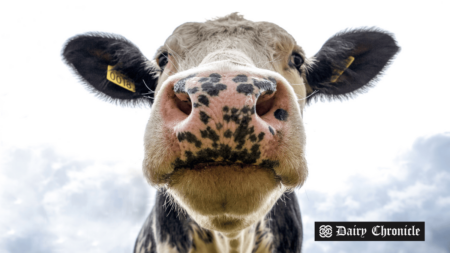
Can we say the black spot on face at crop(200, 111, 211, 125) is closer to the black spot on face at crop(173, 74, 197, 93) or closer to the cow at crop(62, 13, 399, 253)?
the cow at crop(62, 13, 399, 253)

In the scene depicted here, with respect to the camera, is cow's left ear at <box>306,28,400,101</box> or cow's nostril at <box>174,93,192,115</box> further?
cow's left ear at <box>306,28,400,101</box>

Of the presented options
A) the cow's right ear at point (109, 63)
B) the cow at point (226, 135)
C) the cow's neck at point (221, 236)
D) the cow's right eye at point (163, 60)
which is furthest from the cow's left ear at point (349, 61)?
the cow's right ear at point (109, 63)

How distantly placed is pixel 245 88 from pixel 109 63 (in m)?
3.22

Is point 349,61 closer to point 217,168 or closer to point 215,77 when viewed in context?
point 215,77

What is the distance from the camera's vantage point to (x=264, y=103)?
154 cm

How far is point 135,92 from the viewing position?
160 inches

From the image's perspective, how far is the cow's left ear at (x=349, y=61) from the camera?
3.88m

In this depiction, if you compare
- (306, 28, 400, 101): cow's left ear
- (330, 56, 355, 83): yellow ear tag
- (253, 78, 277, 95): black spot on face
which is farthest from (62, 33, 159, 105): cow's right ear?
(253, 78, 277, 95): black spot on face

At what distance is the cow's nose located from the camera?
1354 millimetres

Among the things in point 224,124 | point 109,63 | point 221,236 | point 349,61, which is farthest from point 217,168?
point 349,61

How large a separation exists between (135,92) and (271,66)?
7.20 ft

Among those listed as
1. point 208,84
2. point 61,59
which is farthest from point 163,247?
point 61,59

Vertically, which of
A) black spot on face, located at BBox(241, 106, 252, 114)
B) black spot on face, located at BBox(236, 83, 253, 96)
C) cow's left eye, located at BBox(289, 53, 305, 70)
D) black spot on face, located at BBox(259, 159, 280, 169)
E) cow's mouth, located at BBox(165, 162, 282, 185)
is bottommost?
cow's mouth, located at BBox(165, 162, 282, 185)

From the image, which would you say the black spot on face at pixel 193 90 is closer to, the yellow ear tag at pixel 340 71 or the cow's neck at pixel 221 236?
the cow's neck at pixel 221 236
